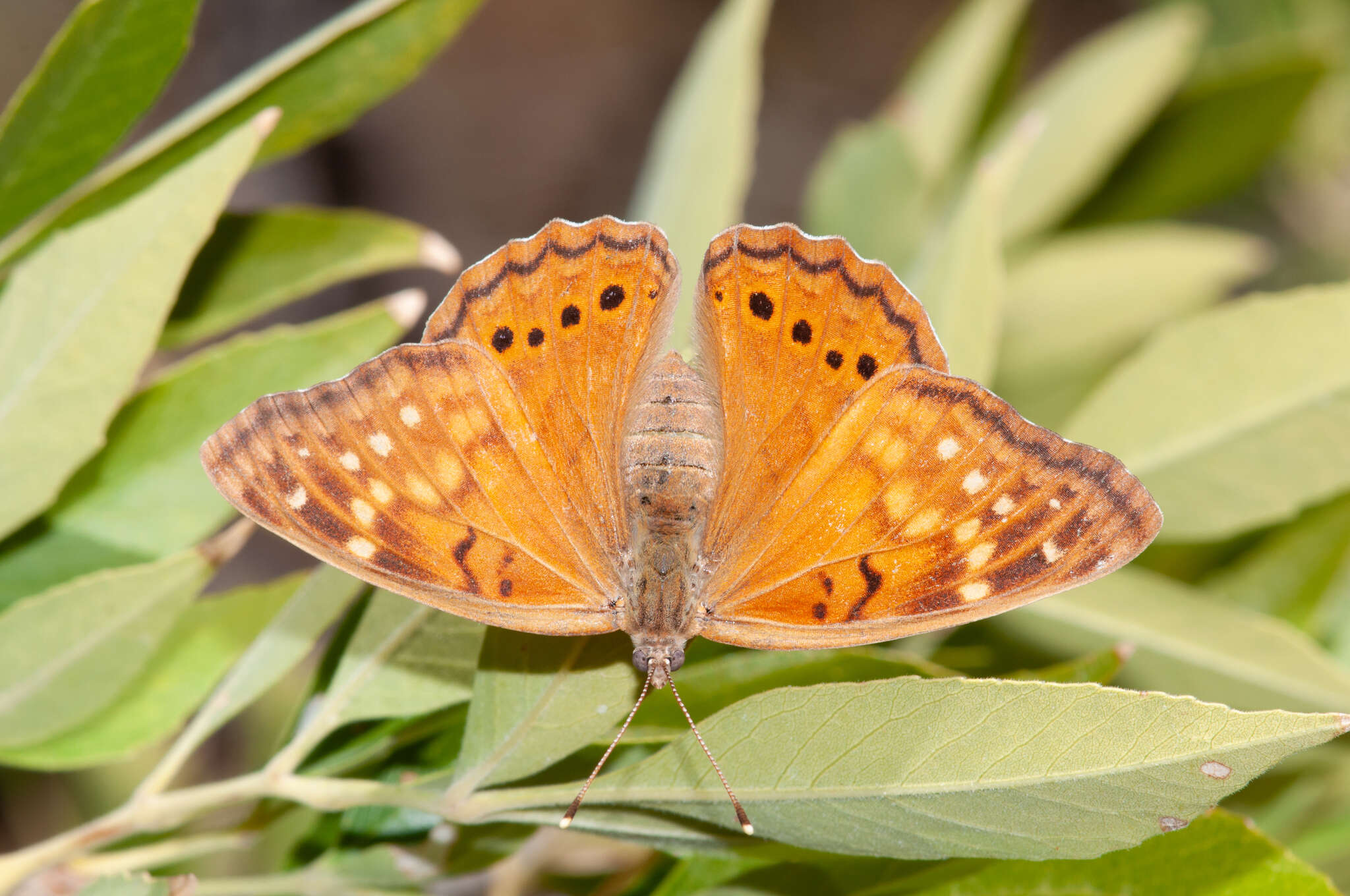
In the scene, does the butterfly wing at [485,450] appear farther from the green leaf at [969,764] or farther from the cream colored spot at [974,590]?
the cream colored spot at [974,590]

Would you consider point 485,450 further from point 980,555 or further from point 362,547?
point 980,555

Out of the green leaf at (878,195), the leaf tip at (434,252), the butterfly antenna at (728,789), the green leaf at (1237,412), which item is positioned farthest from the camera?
the green leaf at (878,195)

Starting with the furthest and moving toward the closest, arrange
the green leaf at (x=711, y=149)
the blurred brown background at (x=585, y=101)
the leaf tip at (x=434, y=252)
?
the blurred brown background at (x=585, y=101)
the green leaf at (x=711, y=149)
the leaf tip at (x=434, y=252)

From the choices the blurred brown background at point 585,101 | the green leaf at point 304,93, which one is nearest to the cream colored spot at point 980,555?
the green leaf at point 304,93

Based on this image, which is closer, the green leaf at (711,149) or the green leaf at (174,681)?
the green leaf at (174,681)

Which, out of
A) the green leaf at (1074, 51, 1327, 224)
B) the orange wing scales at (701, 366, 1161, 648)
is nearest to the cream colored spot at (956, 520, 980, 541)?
the orange wing scales at (701, 366, 1161, 648)

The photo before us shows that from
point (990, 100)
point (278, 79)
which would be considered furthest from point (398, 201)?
point (278, 79)

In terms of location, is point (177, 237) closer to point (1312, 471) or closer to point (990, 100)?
point (1312, 471)
